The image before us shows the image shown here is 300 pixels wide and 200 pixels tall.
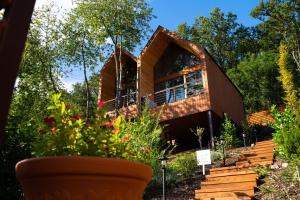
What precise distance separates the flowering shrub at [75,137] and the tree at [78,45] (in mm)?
19508

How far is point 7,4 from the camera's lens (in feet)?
4.26

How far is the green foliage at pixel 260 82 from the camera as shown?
83.7 ft

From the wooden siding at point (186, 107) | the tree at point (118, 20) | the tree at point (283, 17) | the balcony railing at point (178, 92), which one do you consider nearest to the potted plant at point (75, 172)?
the wooden siding at point (186, 107)

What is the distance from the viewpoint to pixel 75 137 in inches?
97.3

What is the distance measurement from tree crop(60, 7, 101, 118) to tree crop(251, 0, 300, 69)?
1480 centimetres

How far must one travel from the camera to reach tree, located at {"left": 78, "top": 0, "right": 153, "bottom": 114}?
20.9m

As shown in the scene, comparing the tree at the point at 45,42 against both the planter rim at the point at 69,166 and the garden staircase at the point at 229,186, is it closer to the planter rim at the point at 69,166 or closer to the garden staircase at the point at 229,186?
the garden staircase at the point at 229,186

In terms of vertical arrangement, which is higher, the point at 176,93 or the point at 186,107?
the point at 176,93

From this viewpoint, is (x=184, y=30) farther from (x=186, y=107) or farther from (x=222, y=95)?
(x=186, y=107)

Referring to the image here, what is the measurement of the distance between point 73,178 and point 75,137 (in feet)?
1.93

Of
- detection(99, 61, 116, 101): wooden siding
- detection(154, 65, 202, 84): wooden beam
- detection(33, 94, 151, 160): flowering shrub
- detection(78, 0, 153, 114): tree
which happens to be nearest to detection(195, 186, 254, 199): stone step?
detection(33, 94, 151, 160): flowering shrub

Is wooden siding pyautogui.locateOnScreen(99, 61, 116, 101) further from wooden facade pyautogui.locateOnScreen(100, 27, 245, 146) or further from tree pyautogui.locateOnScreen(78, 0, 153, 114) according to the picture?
tree pyautogui.locateOnScreen(78, 0, 153, 114)

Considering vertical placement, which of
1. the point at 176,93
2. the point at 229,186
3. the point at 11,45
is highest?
the point at 176,93

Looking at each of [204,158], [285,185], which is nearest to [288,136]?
[285,185]
